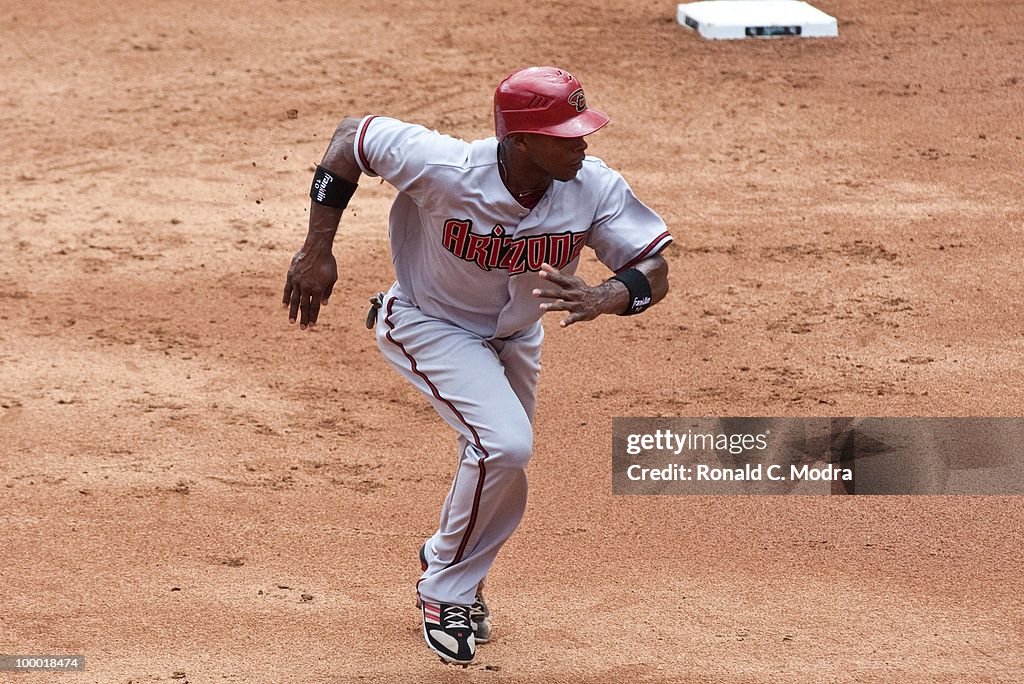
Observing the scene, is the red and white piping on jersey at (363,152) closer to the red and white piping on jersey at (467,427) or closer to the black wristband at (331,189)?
the black wristband at (331,189)

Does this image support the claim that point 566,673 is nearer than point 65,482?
Yes

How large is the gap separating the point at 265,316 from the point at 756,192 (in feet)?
12.3

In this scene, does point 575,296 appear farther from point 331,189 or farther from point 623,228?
point 331,189

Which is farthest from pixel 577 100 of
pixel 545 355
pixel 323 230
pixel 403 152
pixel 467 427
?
pixel 545 355

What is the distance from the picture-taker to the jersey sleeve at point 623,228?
14.9ft

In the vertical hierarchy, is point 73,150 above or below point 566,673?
below

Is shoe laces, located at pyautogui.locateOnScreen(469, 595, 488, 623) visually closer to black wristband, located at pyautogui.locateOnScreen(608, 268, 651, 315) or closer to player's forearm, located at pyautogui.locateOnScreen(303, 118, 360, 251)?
black wristband, located at pyautogui.locateOnScreen(608, 268, 651, 315)

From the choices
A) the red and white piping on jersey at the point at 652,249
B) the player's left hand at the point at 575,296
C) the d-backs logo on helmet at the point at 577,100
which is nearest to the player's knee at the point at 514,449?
the player's left hand at the point at 575,296

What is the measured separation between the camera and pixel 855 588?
537cm

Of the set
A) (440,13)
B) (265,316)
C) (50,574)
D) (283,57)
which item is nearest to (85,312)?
(265,316)

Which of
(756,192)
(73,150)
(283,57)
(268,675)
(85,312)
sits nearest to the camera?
(268,675)

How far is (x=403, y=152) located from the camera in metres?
4.51

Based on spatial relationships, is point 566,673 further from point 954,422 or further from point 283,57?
point 283,57

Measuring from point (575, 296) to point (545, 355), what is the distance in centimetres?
328
